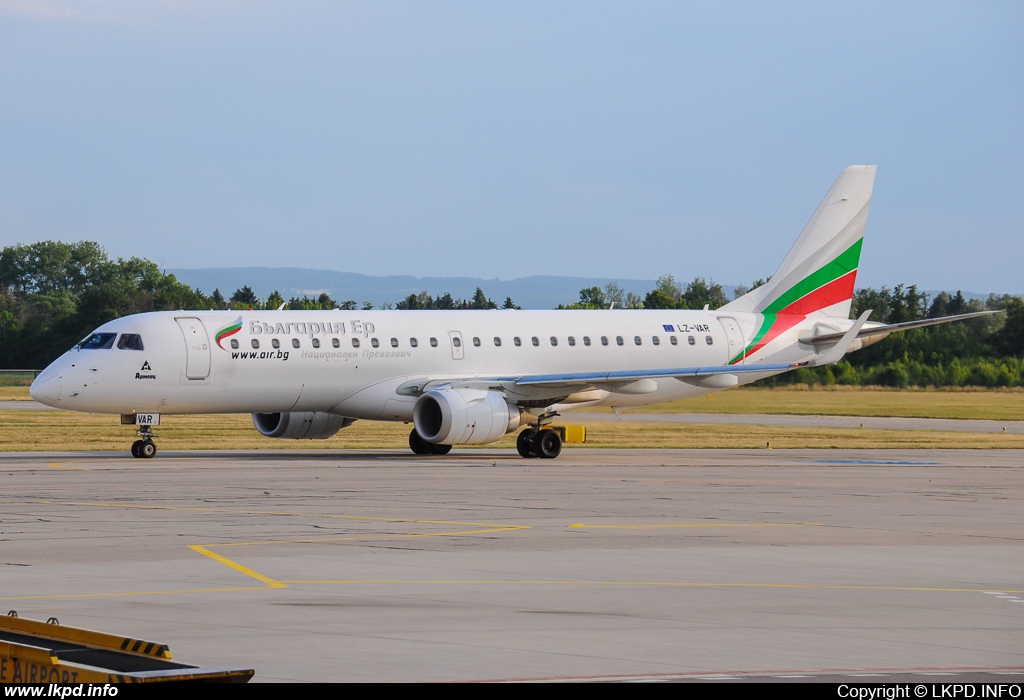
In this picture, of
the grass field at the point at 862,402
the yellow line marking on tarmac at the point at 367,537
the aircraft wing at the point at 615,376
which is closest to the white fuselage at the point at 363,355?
the aircraft wing at the point at 615,376

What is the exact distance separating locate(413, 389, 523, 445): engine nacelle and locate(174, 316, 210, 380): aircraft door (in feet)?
17.6

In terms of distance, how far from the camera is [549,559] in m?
16.7

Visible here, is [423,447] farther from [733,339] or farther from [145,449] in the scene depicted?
[733,339]

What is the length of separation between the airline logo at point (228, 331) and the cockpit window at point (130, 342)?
1.87 metres

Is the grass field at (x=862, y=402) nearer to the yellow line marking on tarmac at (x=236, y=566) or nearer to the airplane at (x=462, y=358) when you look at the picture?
the airplane at (x=462, y=358)

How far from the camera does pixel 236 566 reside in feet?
51.9

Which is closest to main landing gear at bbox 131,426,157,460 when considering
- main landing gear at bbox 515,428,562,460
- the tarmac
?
the tarmac

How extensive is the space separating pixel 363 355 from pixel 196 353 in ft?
14.6

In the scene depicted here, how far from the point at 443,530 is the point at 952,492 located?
38.7ft

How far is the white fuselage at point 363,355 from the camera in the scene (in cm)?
3400

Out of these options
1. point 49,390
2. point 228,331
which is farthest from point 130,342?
point 228,331

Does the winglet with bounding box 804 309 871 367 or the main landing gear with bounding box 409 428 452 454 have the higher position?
the winglet with bounding box 804 309 871 367

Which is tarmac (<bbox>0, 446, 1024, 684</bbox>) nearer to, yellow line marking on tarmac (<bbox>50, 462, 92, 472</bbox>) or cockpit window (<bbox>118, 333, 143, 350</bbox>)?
yellow line marking on tarmac (<bbox>50, 462, 92, 472</bbox>)

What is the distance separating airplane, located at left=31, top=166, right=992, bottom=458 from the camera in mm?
34312
